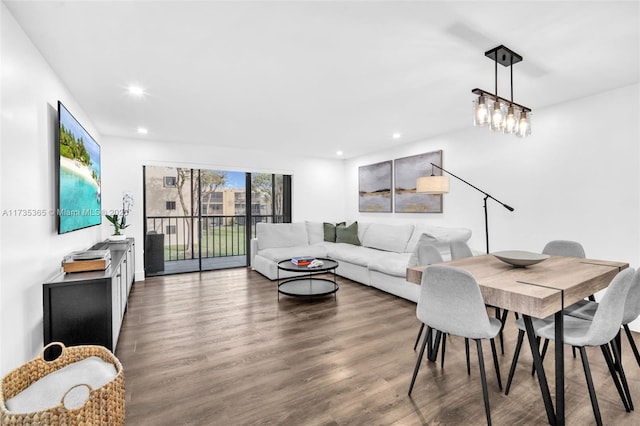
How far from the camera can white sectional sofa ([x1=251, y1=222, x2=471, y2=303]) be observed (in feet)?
13.8

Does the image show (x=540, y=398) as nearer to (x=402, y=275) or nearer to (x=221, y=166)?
(x=402, y=275)

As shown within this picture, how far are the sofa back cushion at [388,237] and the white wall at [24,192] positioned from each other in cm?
433

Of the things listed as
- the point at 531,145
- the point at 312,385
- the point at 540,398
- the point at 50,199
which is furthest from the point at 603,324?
the point at 50,199

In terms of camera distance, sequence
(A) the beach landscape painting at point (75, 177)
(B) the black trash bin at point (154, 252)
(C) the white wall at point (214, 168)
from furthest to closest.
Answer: (B) the black trash bin at point (154, 252)
(C) the white wall at point (214, 168)
(A) the beach landscape painting at point (75, 177)

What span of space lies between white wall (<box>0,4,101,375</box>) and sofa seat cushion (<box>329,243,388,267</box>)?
143 inches

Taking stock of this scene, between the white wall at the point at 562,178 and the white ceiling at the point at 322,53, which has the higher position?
the white ceiling at the point at 322,53

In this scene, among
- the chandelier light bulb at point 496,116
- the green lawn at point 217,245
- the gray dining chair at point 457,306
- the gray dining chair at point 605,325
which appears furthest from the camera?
the green lawn at point 217,245

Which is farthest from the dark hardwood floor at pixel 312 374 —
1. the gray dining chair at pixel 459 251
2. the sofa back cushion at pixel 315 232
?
the sofa back cushion at pixel 315 232

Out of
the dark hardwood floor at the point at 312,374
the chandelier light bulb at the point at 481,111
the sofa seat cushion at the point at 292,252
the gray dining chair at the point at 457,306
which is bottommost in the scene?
the dark hardwood floor at the point at 312,374

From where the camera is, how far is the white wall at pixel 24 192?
1761 millimetres

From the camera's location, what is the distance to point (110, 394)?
140cm

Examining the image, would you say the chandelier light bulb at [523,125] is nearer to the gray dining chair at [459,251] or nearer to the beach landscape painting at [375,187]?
the gray dining chair at [459,251]

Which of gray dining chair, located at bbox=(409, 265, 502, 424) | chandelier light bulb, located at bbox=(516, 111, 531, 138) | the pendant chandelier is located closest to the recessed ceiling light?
the pendant chandelier

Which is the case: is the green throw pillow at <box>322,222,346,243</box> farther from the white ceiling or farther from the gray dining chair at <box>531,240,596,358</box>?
the gray dining chair at <box>531,240,596,358</box>
